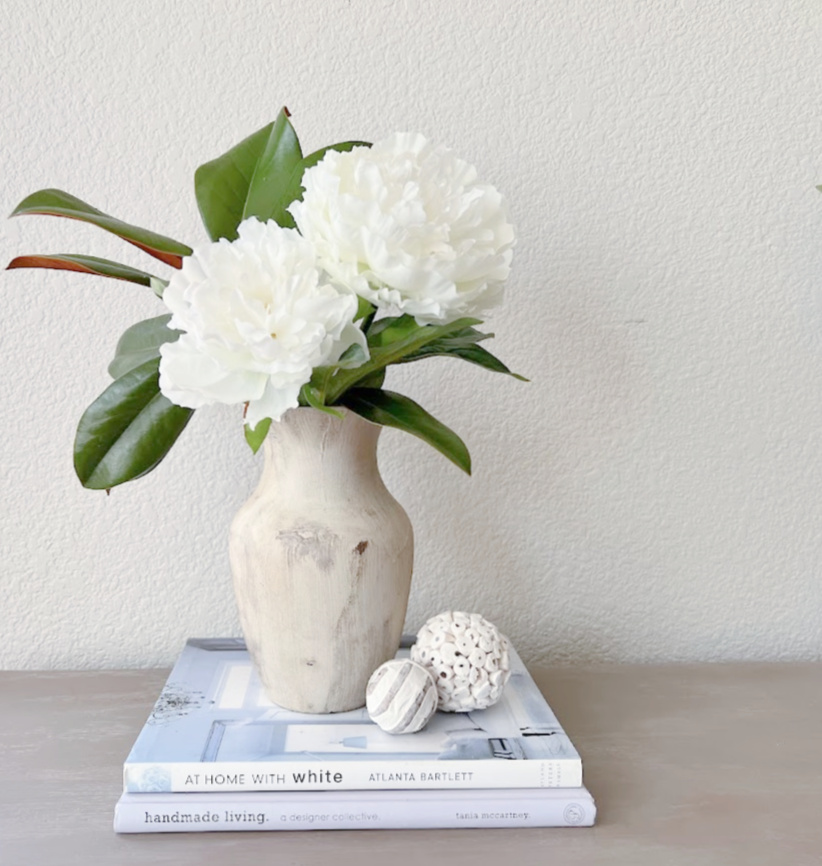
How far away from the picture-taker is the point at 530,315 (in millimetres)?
877

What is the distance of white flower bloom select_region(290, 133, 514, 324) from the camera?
0.56 m

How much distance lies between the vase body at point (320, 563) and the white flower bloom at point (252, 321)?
0.09m

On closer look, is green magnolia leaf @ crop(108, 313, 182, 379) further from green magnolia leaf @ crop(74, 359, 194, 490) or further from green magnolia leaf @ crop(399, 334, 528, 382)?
green magnolia leaf @ crop(399, 334, 528, 382)

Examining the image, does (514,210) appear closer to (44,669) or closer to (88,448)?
(88,448)

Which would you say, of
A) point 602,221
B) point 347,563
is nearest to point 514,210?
point 602,221

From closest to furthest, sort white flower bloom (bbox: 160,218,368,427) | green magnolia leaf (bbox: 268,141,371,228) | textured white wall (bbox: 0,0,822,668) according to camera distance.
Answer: white flower bloom (bbox: 160,218,368,427) → green magnolia leaf (bbox: 268,141,371,228) → textured white wall (bbox: 0,0,822,668)

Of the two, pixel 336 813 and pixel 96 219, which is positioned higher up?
pixel 96 219

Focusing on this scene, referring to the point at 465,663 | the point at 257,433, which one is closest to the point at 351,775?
the point at 465,663

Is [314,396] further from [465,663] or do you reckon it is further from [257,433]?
[465,663]

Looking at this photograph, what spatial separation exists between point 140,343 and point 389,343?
7.3 inches

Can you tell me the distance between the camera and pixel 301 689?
0.68 meters

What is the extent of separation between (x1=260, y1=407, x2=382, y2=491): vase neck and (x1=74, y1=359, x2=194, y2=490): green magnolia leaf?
0.07 m

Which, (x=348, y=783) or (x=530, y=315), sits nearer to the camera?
(x=348, y=783)

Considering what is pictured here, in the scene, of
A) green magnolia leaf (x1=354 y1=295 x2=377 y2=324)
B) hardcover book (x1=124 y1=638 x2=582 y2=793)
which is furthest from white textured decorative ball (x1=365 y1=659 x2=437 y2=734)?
green magnolia leaf (x1=354 y1=295 x2=377 y2=324)
